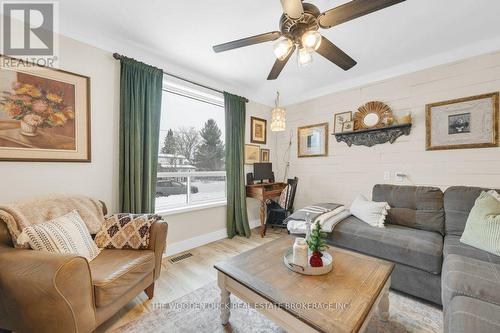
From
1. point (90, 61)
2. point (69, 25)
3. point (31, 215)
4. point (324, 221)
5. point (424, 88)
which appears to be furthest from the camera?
point (424, 88)

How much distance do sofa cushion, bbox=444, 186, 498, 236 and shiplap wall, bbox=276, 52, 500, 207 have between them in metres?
0.31

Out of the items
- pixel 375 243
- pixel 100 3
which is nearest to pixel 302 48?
pixel 100 3

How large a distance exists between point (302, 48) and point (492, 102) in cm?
228

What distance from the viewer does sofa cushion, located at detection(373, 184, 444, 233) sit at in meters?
2.16

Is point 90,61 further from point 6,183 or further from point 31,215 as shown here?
point 31,215

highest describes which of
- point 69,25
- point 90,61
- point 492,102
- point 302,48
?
point 69,25

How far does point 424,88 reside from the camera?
99.4 inches

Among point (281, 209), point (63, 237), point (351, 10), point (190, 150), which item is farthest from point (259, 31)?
point (281, 209)

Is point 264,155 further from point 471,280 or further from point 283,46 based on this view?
point 471,280

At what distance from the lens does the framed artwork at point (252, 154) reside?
3.60 metres

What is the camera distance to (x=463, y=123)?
2.29 m

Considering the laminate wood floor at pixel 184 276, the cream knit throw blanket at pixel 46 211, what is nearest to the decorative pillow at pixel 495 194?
the laminate wood floor at pixel 184 276

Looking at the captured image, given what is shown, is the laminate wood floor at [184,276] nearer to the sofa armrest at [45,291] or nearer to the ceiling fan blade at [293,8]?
the sofa armrest at [45,291]

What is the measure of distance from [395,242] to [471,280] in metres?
Result: 0.62
